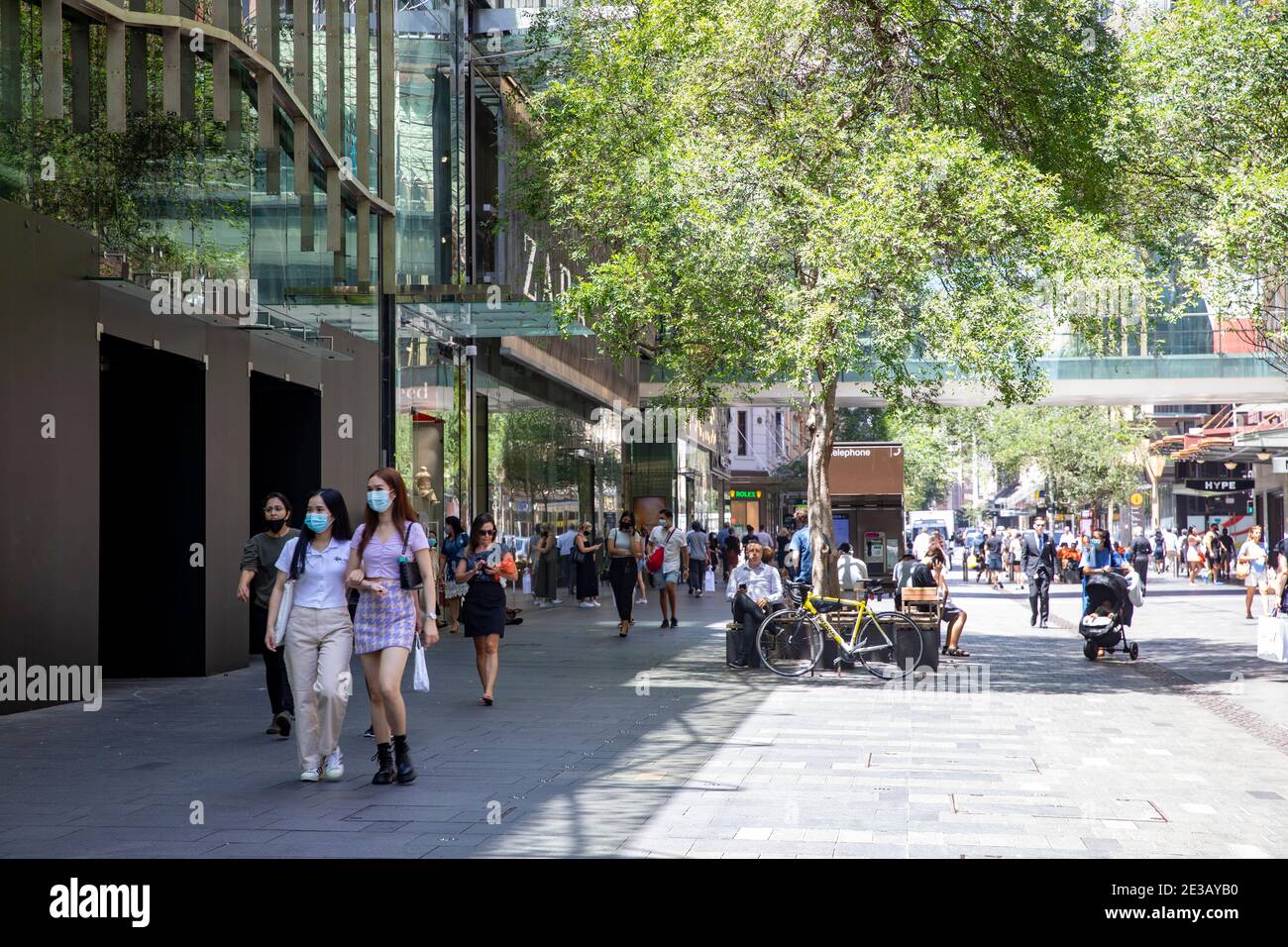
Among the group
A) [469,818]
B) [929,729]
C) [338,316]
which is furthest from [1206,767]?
[338,316]

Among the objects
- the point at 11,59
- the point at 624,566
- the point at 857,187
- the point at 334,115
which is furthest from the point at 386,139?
the point at 11,59

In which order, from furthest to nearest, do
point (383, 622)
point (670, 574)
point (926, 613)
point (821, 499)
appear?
point (670, 574) < point (821, 499) < point (926, 613) < point (383, 622)

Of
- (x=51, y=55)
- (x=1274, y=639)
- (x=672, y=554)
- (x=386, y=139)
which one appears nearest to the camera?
(x=51, y=55)

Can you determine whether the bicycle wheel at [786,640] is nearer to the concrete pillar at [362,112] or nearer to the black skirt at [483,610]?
the black skirt at [483,610]

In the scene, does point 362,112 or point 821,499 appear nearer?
point 821,499

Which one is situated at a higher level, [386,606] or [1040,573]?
[386,606]

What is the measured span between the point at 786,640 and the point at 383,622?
26.4ft

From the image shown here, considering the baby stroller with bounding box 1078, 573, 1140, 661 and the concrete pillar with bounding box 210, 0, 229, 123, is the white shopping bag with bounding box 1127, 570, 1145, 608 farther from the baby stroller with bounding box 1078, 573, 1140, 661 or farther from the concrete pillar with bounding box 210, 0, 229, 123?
the concrete pillar with bounding box 210, 0, 229, 123

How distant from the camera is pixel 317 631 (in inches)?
324

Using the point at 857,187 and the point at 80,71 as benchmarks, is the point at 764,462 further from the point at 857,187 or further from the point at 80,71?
the point at 80,71

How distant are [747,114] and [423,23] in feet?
28.9

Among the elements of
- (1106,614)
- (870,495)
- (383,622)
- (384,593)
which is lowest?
(1106,614)

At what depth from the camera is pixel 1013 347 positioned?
47.1 ft

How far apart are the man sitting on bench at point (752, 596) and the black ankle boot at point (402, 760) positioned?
7849 mm
